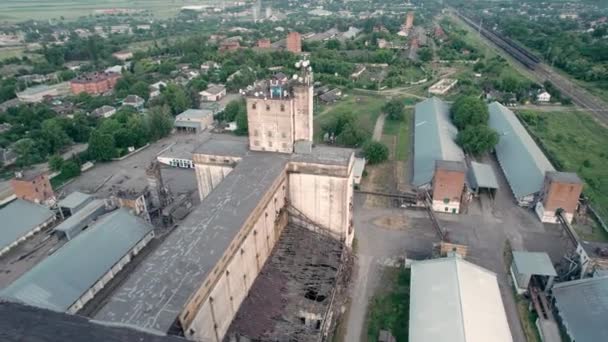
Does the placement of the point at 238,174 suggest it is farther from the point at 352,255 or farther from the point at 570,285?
the point at 570,285

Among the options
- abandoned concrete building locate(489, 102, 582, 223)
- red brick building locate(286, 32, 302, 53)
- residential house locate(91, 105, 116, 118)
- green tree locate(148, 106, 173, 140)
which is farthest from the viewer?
red brick building locate(286, 32, 302, 53)

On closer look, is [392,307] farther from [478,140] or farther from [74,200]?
[74,200]

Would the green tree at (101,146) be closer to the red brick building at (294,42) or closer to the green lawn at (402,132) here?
the green lawn at (402,132)

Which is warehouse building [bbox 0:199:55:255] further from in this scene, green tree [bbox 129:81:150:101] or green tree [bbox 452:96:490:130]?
green tree [bbox 452:96:490:130]

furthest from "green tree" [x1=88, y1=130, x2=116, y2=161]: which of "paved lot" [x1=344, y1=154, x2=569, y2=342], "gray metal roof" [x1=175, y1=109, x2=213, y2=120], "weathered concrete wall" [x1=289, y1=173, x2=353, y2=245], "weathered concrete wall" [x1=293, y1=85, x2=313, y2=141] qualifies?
"paved lot" [x1=344, y1=154, x2=569, y2=342]

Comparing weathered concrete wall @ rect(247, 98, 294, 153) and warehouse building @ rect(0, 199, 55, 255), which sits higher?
weathered concrete wall @ rect(247, 98, 294, 153)

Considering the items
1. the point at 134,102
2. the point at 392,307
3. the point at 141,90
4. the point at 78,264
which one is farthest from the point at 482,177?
the point at 141,90

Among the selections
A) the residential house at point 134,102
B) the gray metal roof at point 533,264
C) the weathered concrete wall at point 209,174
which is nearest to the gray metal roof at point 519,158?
the gray metal roof at point 533,264
